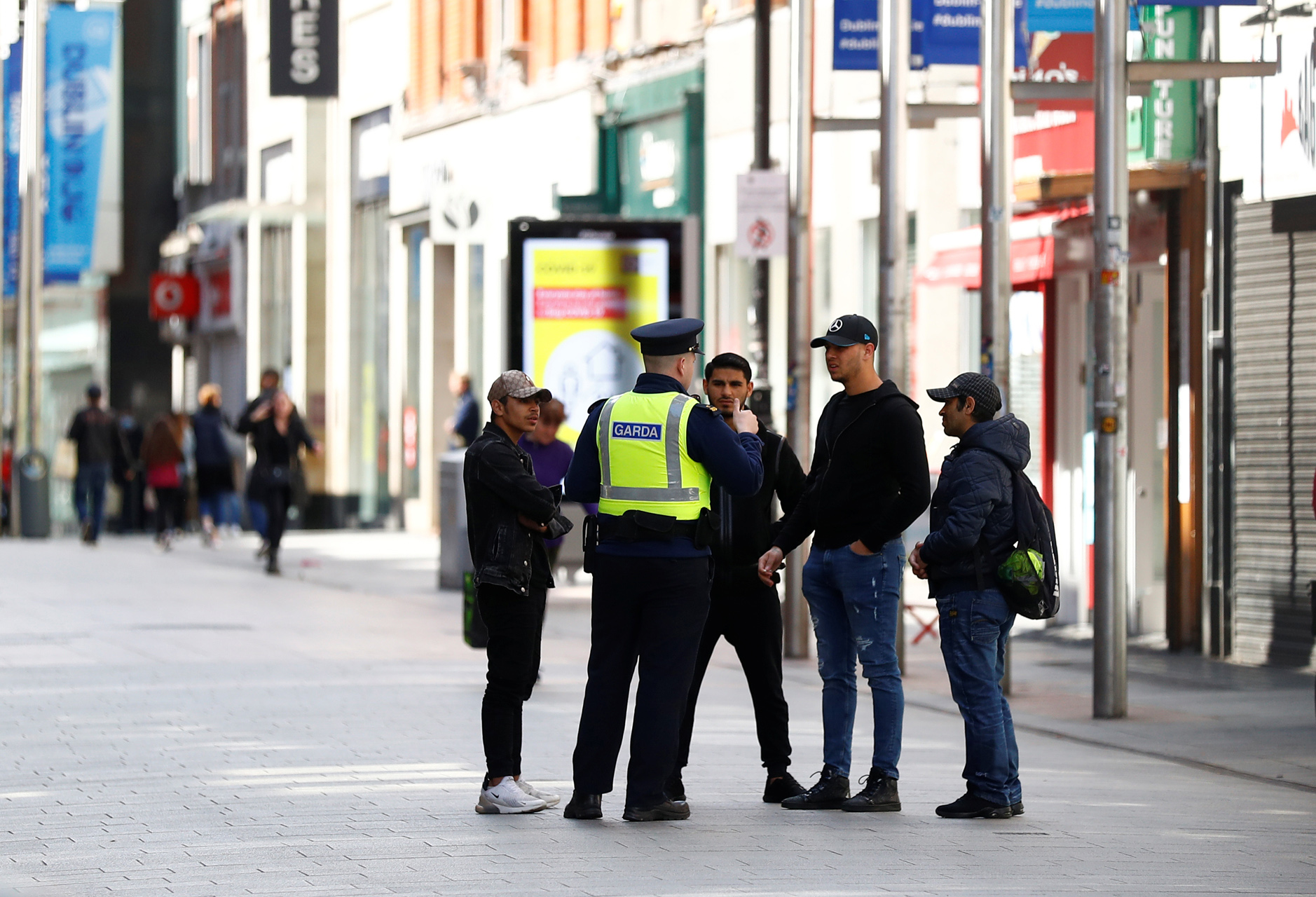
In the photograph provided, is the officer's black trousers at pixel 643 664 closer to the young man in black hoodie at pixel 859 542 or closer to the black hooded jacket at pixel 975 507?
the young man in black hoodie at pixel 859 542

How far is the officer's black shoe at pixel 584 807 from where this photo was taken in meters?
8.88

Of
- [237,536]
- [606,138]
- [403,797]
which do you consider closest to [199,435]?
[237,536]

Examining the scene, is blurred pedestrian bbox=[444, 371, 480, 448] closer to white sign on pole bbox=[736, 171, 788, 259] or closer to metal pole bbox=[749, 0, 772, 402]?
metal pole bbox=[749, 0, 772, 402]

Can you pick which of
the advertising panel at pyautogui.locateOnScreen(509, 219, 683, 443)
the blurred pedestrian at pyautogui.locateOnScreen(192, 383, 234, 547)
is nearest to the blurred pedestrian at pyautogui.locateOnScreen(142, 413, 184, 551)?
the blurred pedestrian at pyautogui.locateOnScreen(192, 383, 234, 547)

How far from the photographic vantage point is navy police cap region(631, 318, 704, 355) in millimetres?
8797

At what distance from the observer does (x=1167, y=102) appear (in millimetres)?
15922

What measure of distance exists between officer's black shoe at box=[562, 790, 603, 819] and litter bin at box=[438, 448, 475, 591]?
10917 mm

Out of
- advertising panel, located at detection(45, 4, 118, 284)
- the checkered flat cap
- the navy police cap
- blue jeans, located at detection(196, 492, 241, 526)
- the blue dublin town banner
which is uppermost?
advertising panel, located at detection(45, 4, 118, 284)

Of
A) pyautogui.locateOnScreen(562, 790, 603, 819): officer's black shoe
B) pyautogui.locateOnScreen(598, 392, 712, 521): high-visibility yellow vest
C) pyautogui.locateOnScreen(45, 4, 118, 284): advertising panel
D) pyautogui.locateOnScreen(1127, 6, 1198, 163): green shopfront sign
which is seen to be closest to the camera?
pyautogui.locateOnScreen(598, 392, 712, 521): high-visibility yellow vest

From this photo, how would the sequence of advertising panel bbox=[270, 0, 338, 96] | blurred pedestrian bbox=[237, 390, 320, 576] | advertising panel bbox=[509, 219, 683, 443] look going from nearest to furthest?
advertising panel bbox=[509, 219, 683, 443] → blurred pedestrian bbox=[237, 390, 320, 576] → advertising panel bbox=[270, 0, 338, 96]

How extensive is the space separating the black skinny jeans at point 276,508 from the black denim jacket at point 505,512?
14.0 m

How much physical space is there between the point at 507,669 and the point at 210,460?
66.5 ft

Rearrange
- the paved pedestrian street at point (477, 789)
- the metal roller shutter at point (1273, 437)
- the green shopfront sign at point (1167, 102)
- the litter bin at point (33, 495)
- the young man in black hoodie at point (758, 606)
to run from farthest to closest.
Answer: the litter bin at point (33, 495) → the green shopfront sign at point (1167, 102) → the metal roller shutter at point (1273, 437) → the young man in black hoodie at point (758, 606) → the paved pedestrian street at point (477, 789)

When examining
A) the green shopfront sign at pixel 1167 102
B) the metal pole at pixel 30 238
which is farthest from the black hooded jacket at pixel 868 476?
the metal pole at pixel 30 238
